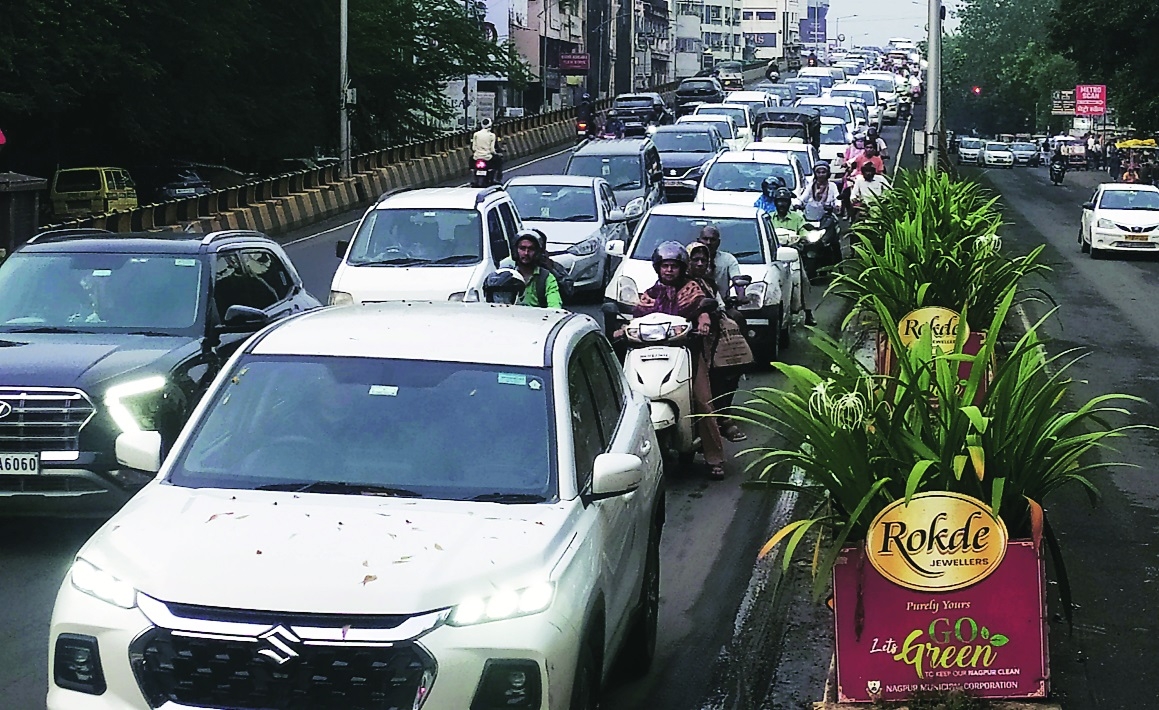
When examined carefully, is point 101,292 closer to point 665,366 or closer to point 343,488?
point 665,366

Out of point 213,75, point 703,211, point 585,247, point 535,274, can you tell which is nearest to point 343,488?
point 535,274

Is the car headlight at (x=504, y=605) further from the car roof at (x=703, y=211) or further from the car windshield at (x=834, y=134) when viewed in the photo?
the car windshield at (x=834, y=134)

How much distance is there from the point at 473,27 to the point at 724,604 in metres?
57.2

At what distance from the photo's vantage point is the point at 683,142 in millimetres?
39938

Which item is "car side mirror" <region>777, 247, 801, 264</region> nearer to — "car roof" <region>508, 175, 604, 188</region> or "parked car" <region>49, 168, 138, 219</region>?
"car roof" <region>508, 175, 604, 188</region>

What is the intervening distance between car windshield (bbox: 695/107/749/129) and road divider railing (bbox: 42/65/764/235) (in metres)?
7.07

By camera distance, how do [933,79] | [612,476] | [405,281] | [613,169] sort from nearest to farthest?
[612,476], [405,281], [613,169], [933,79]

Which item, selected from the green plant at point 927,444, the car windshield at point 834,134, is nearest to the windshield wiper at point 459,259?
the green plant at point 927,444

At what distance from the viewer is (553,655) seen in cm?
521

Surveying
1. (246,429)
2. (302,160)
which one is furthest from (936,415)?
(302,160)

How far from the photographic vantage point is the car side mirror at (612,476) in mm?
6074

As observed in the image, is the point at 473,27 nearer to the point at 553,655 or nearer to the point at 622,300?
the point at 622,300

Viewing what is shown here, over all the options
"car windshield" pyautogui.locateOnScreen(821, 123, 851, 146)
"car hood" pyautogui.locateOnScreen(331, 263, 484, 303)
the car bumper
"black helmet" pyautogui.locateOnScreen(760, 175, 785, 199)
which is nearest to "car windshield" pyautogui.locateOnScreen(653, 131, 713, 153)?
"car windshield" pyautogui.locateOnScreen(821, 123, 851, 146)

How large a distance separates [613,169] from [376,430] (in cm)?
2506
